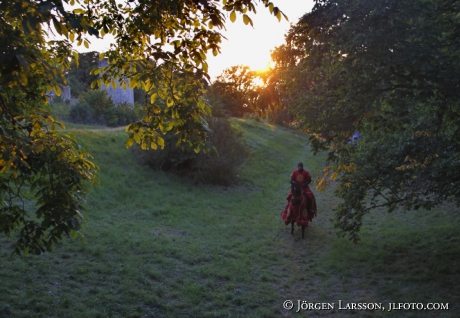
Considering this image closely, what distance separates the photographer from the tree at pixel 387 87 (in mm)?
6340

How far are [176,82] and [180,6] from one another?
2.49 feet

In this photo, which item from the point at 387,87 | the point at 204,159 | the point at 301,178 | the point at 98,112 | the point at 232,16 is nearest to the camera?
the point at 232,16

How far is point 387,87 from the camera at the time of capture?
7.04 metres

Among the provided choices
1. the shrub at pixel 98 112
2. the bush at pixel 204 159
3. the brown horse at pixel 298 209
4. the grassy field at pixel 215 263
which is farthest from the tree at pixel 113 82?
the shrub at pixel 98 112

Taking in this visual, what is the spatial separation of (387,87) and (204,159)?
37.6ft

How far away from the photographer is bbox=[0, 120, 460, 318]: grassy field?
7005 millimetres

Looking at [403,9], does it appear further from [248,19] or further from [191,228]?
[191,228]

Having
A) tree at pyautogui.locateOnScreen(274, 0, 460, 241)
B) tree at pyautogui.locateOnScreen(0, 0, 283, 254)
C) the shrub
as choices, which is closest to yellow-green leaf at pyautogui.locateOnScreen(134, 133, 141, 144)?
tree at pyautogui.locateOnScreen(0, 0, 283, 254)

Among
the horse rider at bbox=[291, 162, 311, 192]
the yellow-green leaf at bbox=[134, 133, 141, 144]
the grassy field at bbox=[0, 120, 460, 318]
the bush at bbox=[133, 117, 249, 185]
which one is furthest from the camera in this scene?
the bush at bbox=[133, 117, 249, 185]

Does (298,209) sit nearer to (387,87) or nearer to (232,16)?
(387,87)

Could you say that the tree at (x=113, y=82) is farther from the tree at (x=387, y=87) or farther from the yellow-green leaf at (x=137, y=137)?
the tree at (x=387, y=87)

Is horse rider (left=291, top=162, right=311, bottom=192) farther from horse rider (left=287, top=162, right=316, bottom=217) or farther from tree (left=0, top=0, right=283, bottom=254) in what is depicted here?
tree (left=0, top=0, right=283, bottom=254)

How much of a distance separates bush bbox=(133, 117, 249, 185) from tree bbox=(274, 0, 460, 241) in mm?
9027

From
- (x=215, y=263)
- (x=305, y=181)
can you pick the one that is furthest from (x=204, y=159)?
(x=215, y=263)
